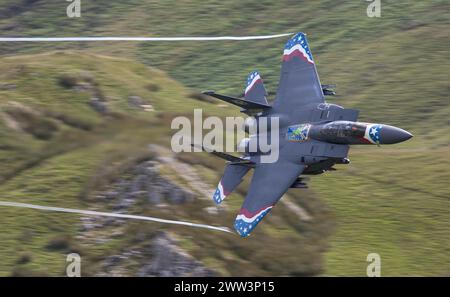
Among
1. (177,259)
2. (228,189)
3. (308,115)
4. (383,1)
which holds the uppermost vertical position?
(383,1)

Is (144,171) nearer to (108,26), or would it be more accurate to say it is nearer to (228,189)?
(228,189)

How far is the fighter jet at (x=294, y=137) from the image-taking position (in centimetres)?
3556

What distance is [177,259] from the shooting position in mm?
38281

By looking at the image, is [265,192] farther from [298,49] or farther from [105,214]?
[105,214]

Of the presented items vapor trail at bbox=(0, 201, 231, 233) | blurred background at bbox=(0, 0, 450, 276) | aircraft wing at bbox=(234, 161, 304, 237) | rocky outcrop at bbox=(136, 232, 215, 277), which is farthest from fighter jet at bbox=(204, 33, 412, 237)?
blurred background at bbox=(0, 0, 450, 276)

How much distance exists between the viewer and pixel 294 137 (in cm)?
3741

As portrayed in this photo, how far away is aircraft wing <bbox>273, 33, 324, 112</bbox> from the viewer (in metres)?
38.8

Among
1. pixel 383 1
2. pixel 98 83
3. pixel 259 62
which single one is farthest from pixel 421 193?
pixel 383 1

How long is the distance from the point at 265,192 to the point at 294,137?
8.29 ft

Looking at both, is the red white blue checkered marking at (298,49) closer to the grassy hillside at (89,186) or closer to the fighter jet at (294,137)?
the fighter jet at (294,137)

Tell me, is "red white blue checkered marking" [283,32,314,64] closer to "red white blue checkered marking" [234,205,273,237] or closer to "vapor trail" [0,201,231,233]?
"red white blue checkered marking" [234,205,273,237]

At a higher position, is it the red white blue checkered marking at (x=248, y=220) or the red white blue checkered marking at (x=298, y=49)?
the red white blue checkered marking at (x=298, y=49)

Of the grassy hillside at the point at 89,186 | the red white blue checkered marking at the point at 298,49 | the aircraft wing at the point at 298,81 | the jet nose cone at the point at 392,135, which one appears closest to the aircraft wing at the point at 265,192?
the grassy hillside at the point at 89,186

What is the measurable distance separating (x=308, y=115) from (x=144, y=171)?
8.27 m
